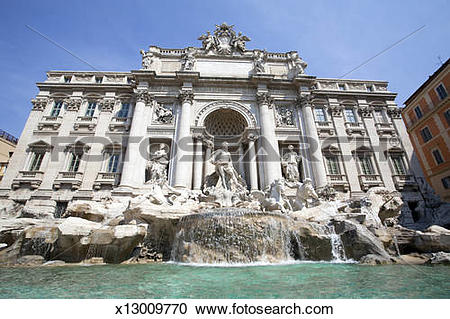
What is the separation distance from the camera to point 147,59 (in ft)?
57.4

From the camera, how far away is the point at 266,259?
6.39m

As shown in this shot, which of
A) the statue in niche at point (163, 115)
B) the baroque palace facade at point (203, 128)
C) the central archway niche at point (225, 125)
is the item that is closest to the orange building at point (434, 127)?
the baroque palace facade at point (203, 128)

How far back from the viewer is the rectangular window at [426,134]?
19.9m

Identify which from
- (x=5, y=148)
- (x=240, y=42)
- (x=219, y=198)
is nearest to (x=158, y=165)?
(x=219, y=198)

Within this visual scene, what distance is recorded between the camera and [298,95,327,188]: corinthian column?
1440 centimetres

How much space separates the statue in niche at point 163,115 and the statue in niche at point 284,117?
28.0ft

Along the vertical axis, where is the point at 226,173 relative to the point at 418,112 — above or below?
below

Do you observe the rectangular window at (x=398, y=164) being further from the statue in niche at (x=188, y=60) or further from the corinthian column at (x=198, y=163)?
the statue in niche at (x=188, y=60)

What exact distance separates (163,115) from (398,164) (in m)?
19.1

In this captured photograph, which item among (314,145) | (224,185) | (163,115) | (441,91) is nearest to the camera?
(224,185)

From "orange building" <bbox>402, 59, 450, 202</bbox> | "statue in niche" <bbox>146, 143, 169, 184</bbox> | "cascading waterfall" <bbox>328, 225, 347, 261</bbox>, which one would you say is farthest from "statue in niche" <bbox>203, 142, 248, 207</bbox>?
"orange building" <bbox>402, 59, 450, 202</bbox>

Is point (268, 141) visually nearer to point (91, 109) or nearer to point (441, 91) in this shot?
point (91, 109)
